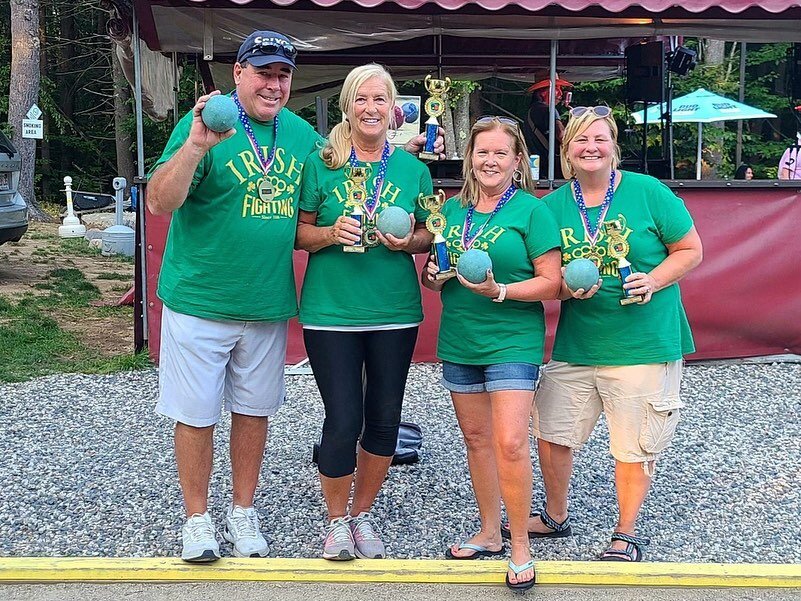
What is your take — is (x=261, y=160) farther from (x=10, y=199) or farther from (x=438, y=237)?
(x=10, y=199)

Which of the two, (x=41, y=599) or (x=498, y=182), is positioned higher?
(x=498, y=182)

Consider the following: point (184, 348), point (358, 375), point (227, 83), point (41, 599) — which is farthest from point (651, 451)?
point (227, 83)

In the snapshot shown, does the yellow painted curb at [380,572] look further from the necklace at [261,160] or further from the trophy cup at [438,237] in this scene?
the necklace at [261,160]

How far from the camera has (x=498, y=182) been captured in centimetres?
306

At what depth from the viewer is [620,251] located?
9.92 feet

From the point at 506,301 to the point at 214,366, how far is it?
1.09 meters

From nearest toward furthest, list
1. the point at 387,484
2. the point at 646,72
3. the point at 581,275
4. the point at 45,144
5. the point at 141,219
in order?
the point at 581,275
the point at 387,484
the point at 141,219
the point at 646,72
the point at 45,144

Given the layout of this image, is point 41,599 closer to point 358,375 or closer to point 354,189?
point 358,375

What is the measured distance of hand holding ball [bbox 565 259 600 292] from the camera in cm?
292

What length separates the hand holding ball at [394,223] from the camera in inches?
116

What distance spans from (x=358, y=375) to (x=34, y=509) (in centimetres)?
179

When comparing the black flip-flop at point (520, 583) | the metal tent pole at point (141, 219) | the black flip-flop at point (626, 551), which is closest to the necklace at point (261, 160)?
the black flip-flop at point (520, 583)

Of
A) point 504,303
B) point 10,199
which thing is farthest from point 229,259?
point 10,199

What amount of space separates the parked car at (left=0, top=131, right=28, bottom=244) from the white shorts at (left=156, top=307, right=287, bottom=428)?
7.19 meters
